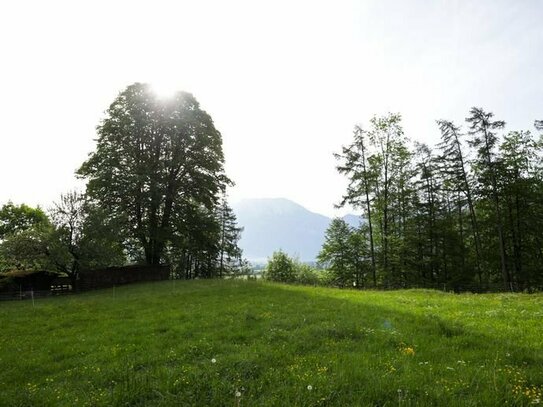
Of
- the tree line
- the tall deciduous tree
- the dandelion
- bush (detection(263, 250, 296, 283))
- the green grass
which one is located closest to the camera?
the green grass

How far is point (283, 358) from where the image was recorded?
8.27 metres

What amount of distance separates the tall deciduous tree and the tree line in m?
0.11

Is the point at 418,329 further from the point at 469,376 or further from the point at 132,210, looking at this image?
the point at 132,210

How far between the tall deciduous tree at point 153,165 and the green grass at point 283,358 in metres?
22.9

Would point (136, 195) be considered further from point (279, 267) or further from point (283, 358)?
point (279, 267)

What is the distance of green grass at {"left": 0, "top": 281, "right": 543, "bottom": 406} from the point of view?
627 cm

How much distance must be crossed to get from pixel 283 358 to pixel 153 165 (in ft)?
112

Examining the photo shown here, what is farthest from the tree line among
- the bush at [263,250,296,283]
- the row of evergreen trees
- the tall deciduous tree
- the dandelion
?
the bush at [263,250,296,283]

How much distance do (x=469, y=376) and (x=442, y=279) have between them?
42.1 metres

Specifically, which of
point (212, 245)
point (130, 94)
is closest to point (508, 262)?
point (212, 245)

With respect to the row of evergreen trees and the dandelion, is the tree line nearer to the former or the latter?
the row of evergreen trees

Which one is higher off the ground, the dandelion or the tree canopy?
the tree canopy

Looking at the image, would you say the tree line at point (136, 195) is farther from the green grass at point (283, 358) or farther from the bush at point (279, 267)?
the bush at point (279, 267)

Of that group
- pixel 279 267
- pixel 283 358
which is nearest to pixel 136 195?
pixel 283 358
